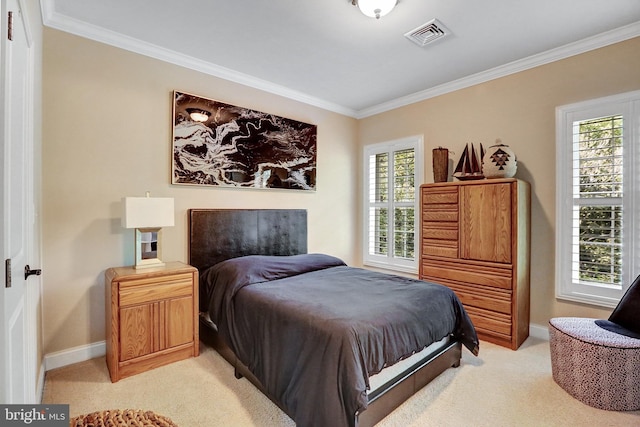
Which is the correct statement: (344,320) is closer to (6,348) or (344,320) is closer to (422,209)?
(6,348)

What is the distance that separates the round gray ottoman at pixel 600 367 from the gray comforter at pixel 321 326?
59 cm

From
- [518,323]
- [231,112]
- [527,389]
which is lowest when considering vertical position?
[527,389]

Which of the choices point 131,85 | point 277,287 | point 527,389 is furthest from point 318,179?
point 527,389

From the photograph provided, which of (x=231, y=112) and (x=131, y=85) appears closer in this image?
(x=131, y=85)

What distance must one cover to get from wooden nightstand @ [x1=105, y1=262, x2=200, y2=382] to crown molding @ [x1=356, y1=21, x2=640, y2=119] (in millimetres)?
3323

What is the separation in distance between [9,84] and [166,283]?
1.65 metres

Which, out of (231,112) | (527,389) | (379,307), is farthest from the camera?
(231,112)

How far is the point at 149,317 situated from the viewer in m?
2.35

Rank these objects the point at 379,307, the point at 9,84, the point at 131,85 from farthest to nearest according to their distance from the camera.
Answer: the point at 131,85, the point at 379,307, the point at 9,84

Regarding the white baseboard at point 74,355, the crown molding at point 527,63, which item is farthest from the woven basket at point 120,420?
the crown molding at point 527,63

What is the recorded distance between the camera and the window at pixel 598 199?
8.27 feet

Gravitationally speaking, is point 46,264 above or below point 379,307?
above

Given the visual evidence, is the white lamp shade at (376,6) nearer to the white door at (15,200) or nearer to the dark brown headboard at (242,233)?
the white door at (15,200)

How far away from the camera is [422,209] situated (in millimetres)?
3455
